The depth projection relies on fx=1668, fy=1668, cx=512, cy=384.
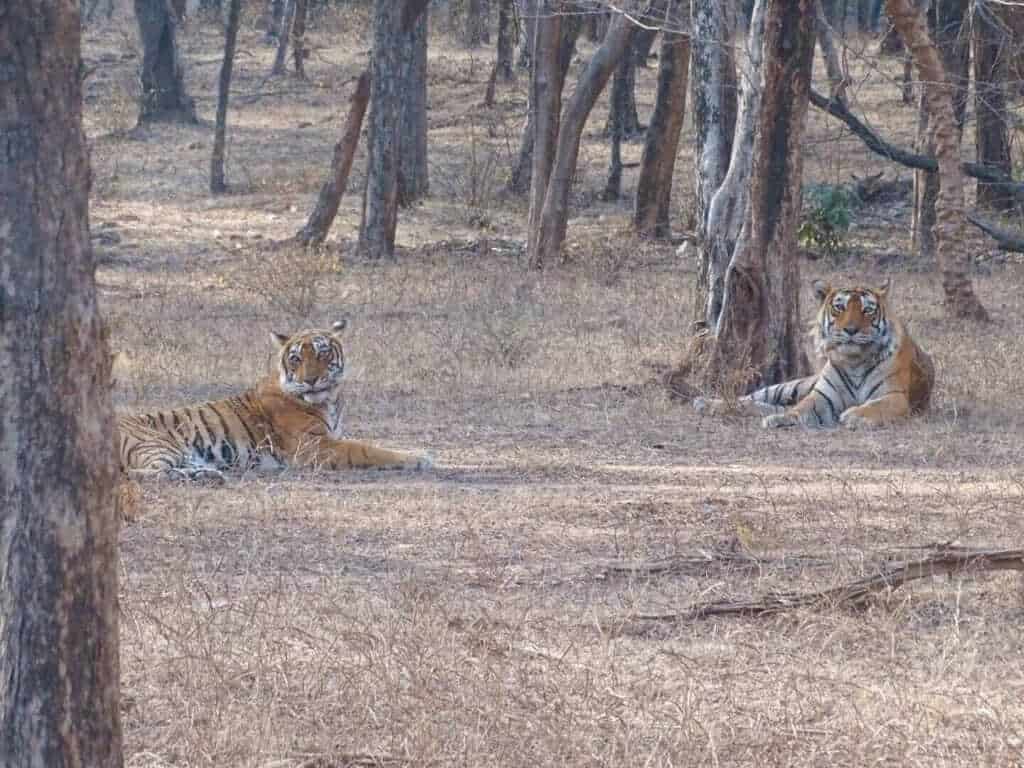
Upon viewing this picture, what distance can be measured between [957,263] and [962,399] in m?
3.64

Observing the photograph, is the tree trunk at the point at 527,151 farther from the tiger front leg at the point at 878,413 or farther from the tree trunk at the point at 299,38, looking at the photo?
the tiger front leg at the point at 878,413

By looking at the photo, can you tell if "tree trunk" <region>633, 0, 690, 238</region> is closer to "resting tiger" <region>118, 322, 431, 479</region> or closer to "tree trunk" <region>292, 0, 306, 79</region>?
"resting tiger" <region>118, 322, 431, 479</region>

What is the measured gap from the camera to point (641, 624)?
5281 millimetres

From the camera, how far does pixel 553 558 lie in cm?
615

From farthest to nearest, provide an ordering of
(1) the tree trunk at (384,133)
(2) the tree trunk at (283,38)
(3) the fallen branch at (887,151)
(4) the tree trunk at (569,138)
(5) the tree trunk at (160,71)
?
1. (5) the tree trunk at (160,71)
2. (2) the tree trunk at (283,38)
3. (1) the tree trunk at (384,133)
4. (4) the tree trunk at (569,138)
5. (3) the fallen branch at (887,151)

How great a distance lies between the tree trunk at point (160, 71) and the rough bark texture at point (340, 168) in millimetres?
10827

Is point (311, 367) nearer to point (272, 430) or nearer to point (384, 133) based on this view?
point (272, 430)

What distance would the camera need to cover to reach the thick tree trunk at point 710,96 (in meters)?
12.1

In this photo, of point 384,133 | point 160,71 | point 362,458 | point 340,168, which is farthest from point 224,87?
point 362,458

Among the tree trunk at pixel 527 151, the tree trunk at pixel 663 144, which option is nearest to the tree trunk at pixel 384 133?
the tree trunk at pixel 527 151

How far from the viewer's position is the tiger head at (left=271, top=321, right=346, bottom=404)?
858 cm

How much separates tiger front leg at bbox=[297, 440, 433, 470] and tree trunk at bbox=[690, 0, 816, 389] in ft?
8.07

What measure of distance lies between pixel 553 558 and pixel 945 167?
7.57 metres

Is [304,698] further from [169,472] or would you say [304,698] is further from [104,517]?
[169,472]
